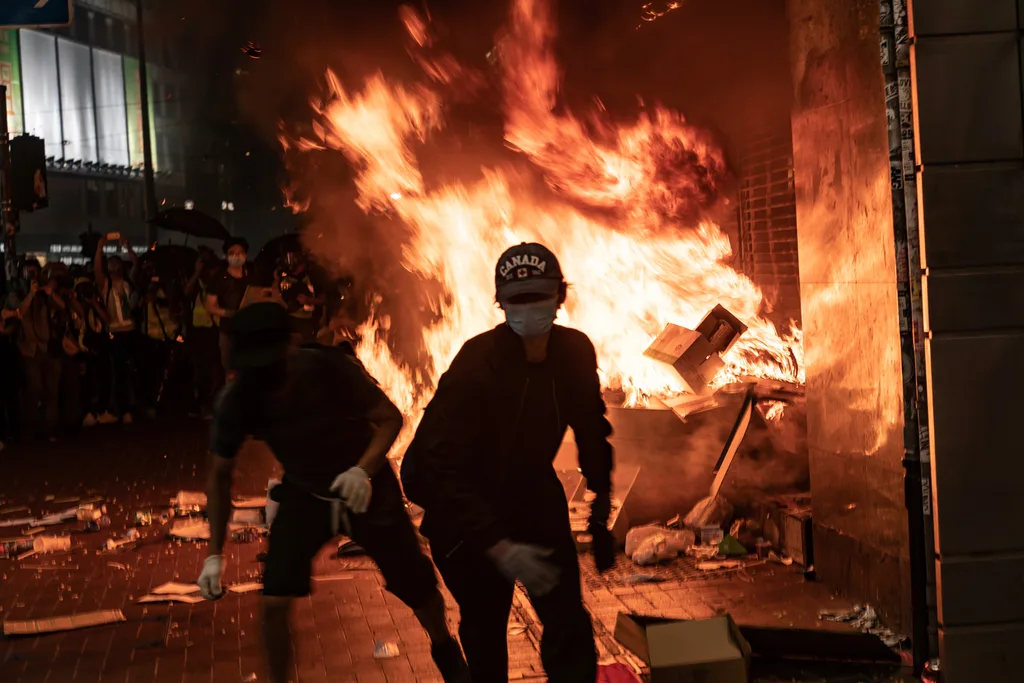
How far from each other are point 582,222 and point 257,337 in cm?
611

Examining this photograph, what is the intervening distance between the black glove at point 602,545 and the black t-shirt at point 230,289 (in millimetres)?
7855

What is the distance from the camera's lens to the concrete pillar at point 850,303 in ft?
18.7

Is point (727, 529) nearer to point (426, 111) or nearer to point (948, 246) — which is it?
point (948, 246)

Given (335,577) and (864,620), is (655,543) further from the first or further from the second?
(335,577)

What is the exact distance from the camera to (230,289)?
1251cm

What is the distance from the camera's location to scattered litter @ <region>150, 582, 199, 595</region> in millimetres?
7270

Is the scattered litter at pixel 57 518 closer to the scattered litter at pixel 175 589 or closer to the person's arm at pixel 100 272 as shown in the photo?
the scattered litter at pixel 175 589

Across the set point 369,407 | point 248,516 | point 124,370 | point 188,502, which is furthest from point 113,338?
point 369,407

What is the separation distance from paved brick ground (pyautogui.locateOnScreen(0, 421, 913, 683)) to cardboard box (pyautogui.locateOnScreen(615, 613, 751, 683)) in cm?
48

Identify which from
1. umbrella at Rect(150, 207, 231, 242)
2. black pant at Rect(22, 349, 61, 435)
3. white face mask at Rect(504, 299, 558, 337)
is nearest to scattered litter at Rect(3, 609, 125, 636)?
white face mask at Rect(504, 299, 558, 337)

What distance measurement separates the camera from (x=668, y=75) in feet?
32.4

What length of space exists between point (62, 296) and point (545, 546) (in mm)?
11613

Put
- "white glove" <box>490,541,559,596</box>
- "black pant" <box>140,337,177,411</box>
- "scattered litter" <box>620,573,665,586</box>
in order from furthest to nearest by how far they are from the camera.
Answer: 1. "black pant" <box>140,337,177,411</box>
2. "scattered litter" <box>620,573,665,586</box>
3. "white glove" <box>490,541,559,596</box>

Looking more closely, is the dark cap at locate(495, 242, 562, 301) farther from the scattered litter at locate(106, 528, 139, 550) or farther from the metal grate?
the scattered litter at locate(106, 528, 139, 550)
